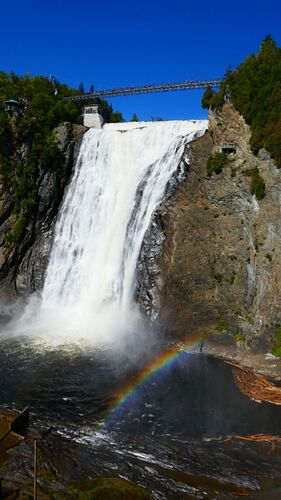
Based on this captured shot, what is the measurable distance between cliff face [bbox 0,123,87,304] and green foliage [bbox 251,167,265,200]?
18.4m

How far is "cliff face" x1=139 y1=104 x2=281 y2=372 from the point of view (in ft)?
86.4

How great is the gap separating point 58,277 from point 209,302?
538 inches

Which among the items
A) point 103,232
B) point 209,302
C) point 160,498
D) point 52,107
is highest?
point 52,107

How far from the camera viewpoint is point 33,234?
127 feet

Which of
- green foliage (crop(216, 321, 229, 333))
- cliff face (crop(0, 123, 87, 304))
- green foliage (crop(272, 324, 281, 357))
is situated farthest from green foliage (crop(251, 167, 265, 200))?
cliff face (crop(0, 123, 87, 304))

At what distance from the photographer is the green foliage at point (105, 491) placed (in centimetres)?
1114

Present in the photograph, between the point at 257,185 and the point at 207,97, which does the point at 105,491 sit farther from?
the point at 207,97

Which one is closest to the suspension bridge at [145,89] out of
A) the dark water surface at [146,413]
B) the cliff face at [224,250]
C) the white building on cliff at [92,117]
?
the white building on cliff at [92,117]

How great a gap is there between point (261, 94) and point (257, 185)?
20.5 ft

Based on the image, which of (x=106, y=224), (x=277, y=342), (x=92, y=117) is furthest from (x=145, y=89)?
(x=277, y=342)

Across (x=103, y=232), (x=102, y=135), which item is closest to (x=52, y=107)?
(x=102, y=135)

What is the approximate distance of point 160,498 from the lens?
13531mm

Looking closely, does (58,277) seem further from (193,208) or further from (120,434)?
(120,434)

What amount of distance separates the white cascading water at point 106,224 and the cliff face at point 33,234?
0.92 metres
